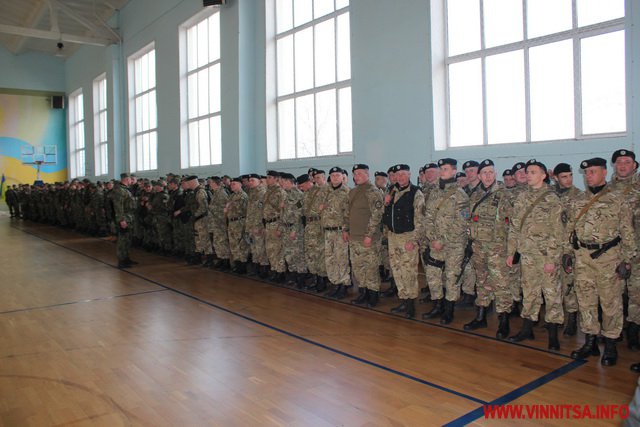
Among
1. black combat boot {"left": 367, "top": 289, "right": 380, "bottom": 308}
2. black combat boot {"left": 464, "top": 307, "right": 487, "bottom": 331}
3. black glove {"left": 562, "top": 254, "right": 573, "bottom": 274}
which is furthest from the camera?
black combat boot {"left": 367, "top": 289, "right": 380, "bottom": 308}

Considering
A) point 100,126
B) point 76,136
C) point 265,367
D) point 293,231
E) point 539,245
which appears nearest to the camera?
point 265,367

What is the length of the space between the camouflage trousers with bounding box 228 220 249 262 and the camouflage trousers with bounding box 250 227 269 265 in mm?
362

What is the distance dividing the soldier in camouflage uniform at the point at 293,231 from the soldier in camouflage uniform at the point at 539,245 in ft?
10.1

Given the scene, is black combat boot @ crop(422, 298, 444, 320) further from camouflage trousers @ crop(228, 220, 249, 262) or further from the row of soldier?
camouflage trousers @ crop(228, 220, 249, 262)

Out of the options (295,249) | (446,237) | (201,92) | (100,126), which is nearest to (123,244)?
(295,249)

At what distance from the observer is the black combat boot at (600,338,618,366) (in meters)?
3.38

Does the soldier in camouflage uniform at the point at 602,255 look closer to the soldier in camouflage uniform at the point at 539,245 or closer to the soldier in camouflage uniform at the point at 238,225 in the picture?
the soldier in camouflage uniform at the point at 539,245

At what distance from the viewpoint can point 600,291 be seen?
3.41m

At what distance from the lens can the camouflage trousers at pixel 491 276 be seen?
160 inches

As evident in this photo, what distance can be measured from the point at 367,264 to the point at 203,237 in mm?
3828

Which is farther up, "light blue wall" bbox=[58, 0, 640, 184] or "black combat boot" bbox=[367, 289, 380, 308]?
"light blue wall" bbox=[58, 0, 640, 184]

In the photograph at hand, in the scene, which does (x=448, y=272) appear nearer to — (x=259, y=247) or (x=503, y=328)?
(x=503, y=328)

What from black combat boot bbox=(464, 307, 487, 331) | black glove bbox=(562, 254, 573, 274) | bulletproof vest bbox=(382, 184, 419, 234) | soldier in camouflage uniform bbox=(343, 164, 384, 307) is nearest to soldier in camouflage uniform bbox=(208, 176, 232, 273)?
soldier in camouflage uniform bbox=(343, 164, 384, 307)

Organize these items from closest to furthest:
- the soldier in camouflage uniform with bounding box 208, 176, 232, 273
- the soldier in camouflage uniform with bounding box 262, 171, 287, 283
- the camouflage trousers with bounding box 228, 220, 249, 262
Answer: the soldier in camouflage uniform with bounding box 262, 171, 287, 283, the camouflage trousers with bounding box 228, 220, 249, 262, the soldier in camouflage uniform with bounding box 208, 176, 232, 273
